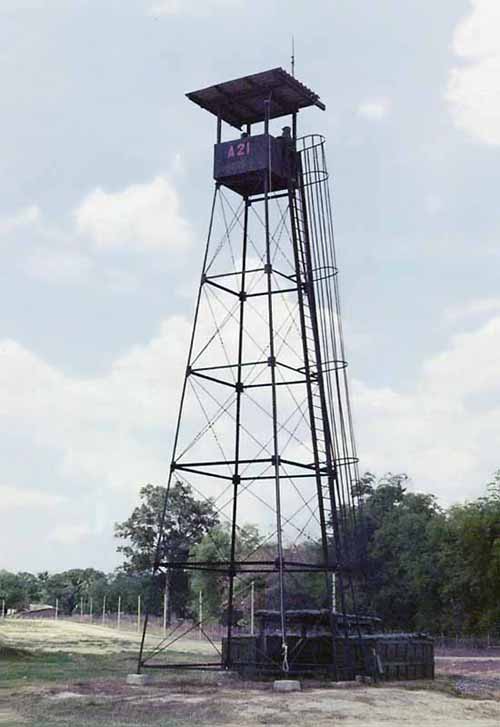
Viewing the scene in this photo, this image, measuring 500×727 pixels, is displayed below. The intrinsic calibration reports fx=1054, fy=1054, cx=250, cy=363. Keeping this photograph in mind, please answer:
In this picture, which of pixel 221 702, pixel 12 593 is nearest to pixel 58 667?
pixel 221 702

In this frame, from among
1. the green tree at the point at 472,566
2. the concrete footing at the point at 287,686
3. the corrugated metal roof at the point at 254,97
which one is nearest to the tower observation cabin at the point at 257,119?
the corrugated metal roof at the point at 254,97

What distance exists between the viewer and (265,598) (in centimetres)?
7444

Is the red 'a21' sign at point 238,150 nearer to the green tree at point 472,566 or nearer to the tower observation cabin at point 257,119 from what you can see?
the tower observation cabin at point 257,119

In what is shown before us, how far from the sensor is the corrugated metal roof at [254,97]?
28891 mm

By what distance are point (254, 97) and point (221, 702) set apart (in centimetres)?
1637

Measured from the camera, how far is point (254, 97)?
29.7m

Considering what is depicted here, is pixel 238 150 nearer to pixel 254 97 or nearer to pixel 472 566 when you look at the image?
pixel 254 97

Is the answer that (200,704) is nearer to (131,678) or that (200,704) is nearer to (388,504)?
(131,678)

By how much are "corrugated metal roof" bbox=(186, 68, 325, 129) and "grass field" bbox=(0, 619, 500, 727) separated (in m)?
15.8

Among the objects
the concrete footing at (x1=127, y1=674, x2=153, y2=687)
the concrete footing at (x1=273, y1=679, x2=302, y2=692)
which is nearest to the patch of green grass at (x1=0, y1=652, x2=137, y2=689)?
the concrete footing at (x1=127, y1=674, x2=153, y2=687)

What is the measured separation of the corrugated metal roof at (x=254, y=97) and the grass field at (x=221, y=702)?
51.8ft

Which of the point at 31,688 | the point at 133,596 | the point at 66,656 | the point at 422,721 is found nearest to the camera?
the point at 422,721

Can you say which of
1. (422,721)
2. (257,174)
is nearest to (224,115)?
(257,174)

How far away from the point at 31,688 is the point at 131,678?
2.66 m
